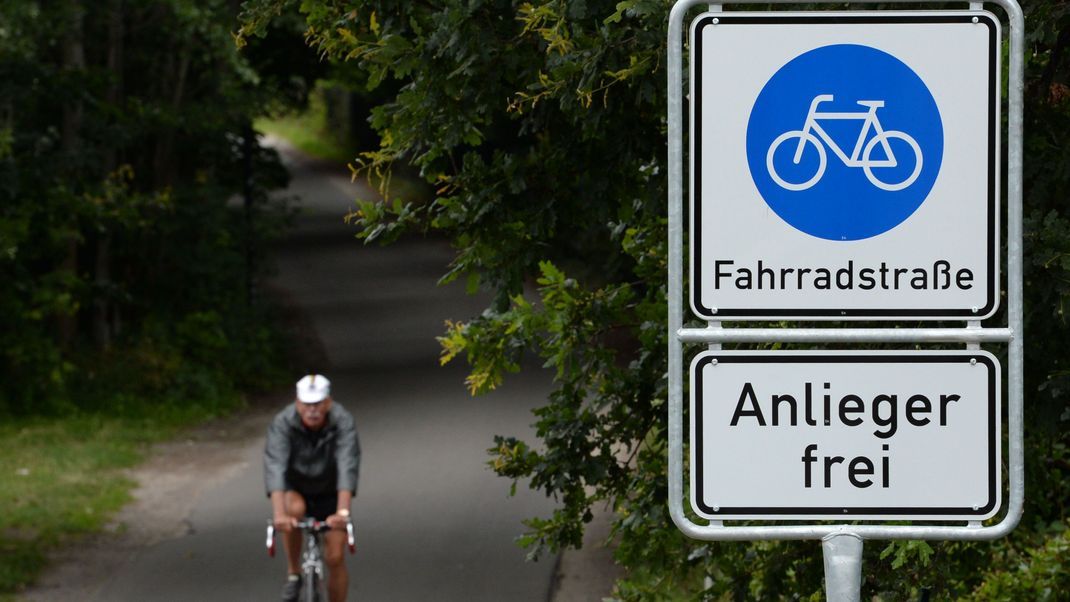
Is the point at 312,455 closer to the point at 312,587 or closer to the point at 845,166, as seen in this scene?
the point at 312,587

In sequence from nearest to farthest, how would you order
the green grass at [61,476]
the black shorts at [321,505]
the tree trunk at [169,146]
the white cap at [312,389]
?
the white cap at [312,389]
the black shorts at [321,505]
the green grass at [61,476]
the tree trunk at [169,146]

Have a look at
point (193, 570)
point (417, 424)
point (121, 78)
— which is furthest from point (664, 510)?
point (121, 78)

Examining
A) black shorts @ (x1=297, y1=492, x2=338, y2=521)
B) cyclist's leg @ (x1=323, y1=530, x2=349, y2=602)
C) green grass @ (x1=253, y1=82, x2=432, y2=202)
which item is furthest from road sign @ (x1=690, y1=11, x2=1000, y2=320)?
green grass @ (x1=253, y1=82, x2=432, y2=202)

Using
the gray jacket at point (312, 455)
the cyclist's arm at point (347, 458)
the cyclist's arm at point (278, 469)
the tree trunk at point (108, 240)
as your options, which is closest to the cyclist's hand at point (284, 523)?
the cyclist's arm at point (278, 469)

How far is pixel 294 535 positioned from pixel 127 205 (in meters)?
8.92

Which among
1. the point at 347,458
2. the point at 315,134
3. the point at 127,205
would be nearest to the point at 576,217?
the point at 347,458

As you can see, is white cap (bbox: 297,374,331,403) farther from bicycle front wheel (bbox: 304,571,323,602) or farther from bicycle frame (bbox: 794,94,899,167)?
bicycle frame (bbox: 794,94,899,167)

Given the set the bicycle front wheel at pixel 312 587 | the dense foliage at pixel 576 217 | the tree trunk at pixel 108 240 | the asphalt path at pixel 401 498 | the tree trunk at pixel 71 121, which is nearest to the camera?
the dense foliage at pixel 576 217

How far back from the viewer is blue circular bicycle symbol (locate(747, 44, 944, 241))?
8.21ft

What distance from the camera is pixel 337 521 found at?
847 centimetres

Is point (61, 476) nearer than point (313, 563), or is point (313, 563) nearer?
point (313, 563)

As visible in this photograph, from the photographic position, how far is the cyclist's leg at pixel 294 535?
28.7ft

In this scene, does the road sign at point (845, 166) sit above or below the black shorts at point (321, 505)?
above

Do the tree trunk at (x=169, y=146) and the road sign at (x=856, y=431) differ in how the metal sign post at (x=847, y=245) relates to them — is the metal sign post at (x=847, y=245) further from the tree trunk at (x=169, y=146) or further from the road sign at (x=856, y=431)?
the tree trunk at (x=169, y=146)
